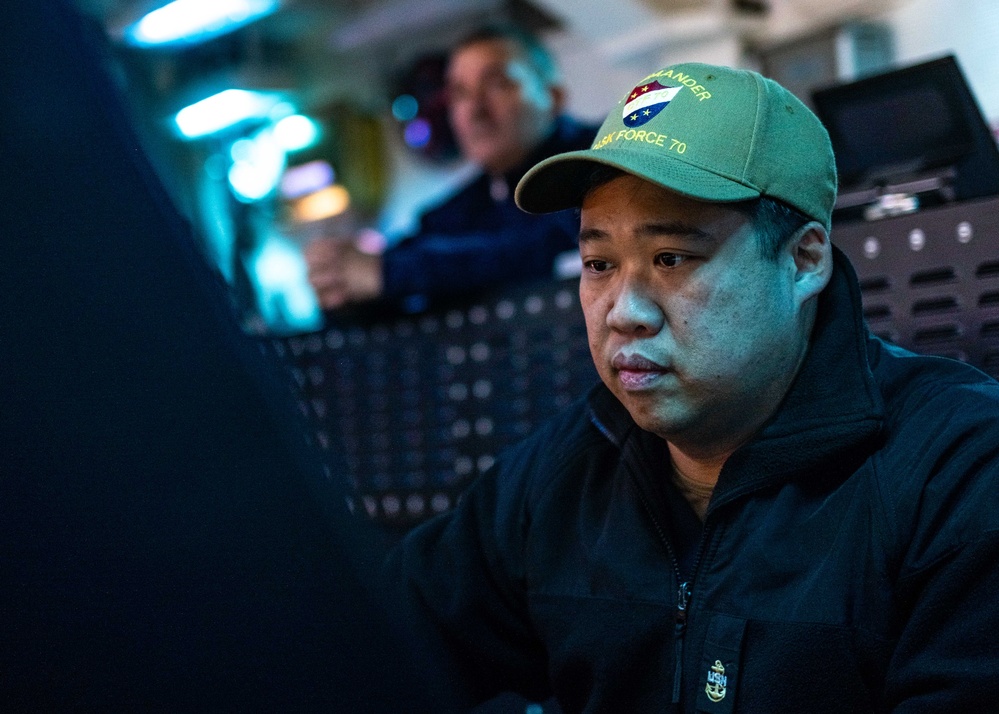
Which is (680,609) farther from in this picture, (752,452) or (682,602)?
(752,452)

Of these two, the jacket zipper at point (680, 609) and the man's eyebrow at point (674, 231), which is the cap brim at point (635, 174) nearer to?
the man's eyebrow at point (674, 231)

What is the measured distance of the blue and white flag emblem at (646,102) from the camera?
37.2 inches

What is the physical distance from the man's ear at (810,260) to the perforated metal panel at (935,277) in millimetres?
376

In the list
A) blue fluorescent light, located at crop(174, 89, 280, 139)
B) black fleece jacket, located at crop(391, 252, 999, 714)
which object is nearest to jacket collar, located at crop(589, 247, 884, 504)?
black fleece jacket, located at crop(391, 252, 999, 714)

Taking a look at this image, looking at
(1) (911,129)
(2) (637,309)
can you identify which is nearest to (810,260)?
(2) (637,309)

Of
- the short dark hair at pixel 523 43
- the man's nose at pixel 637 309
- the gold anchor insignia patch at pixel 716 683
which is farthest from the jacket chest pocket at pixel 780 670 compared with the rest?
the short dark hair at pixel 523 43

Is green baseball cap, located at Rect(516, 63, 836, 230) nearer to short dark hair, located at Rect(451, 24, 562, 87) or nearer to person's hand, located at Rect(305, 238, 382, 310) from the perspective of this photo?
person's hand, located at Rect(305, 238, 382, 310)

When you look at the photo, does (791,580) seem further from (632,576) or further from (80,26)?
(80,26)

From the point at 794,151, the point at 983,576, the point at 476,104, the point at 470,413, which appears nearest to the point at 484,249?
the point at 470,413

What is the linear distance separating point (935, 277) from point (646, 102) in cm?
54

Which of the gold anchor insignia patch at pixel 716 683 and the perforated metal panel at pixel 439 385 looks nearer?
the gold anchor insignia patch at pixel 716 683

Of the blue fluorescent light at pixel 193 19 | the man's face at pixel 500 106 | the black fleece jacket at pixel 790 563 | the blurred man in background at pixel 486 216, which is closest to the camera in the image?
the black fleece jacket at pixel 790 563

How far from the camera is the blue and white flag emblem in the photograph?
0.94m

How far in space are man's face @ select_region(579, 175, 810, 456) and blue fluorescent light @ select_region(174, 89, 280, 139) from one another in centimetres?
535
